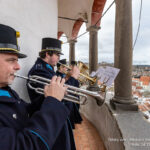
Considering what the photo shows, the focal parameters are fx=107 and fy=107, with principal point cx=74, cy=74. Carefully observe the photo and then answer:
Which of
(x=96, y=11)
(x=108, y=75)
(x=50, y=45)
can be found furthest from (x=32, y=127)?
(x=96, y=11)

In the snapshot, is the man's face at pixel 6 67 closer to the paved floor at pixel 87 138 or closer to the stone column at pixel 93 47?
the paved floor at pixel 87 138

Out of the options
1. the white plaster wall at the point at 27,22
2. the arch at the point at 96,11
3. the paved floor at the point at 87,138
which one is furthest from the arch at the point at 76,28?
the paved floor at the point at 87,138

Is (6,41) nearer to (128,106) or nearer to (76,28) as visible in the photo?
(128,106)

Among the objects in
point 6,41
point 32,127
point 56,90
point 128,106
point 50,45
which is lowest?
point 128,106

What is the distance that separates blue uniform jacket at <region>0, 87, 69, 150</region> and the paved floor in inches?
90.3

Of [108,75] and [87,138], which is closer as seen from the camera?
[108,75]

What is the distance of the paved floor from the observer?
2.58 meters

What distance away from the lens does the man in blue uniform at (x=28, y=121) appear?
569mm

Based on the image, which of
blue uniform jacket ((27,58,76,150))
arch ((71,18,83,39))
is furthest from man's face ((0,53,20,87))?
arch ((71,18,83,39))

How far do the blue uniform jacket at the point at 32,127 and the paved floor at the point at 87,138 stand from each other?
2.29m

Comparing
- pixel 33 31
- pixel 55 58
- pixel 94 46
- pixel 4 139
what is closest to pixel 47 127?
pixel 4 139

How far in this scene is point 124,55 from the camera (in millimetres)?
2045

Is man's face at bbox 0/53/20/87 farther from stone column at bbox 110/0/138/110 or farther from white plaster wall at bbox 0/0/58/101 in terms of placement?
stone column at bbox 110/0/138/110

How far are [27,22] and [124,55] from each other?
1895mm
